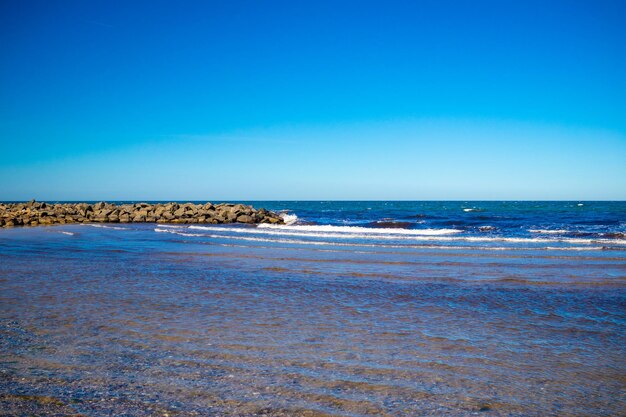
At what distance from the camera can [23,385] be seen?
427 centimetres

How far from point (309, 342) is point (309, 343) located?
4 cm

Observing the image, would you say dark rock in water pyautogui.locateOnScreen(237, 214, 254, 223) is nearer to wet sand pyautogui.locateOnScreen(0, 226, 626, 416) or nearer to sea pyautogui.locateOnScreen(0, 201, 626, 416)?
sea pyautogui.locateOnScreen(0, 201, 626, 416)

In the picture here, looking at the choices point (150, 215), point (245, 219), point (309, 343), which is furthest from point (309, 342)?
point (150, 215)

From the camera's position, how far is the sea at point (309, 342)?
4.08 metres

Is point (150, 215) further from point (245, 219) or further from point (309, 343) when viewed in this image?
point (309, 343)

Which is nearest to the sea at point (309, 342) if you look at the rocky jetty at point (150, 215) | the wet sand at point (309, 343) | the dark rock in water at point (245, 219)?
the wet sand at point (309, 343)

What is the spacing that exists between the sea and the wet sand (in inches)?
1.0

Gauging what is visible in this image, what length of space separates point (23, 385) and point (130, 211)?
43676mm

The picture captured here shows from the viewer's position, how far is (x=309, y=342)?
586 cm

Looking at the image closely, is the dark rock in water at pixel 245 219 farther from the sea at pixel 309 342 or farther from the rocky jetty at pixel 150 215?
the sea at pixel 309 342

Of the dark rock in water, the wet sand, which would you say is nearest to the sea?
the wet sand

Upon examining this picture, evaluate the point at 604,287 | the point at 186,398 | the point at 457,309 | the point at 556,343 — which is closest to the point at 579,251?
the point at 604,287

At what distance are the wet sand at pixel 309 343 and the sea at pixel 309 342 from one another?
1.0 inches

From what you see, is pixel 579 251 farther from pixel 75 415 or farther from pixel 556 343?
pixel 75 415
